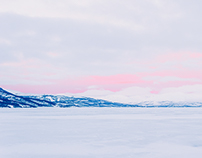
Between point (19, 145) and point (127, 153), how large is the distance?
7.71m

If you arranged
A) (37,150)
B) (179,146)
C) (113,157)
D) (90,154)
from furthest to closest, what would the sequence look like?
(179,146) < (37,150) < (90,154) < (113,157)

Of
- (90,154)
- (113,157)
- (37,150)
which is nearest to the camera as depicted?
(113,157)

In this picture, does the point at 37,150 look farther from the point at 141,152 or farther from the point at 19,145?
the point at 141,152

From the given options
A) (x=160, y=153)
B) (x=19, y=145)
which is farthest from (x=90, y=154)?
(x=19, y=145)

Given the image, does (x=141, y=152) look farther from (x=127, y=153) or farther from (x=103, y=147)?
(x=103, y=147)

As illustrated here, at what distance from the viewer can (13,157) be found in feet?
46.4

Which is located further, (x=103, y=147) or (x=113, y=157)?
(x=103, y=147)

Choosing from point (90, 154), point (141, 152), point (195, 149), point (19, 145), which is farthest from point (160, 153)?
point (19, 145)

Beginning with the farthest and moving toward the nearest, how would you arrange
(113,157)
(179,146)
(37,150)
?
(179,146) → (37,150) → (113,157)

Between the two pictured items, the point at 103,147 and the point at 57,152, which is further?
the point at 103,147

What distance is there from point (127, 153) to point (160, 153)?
77.7 inches

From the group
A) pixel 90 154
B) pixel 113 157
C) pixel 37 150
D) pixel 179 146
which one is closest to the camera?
pixel 113 157

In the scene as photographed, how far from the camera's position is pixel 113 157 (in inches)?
554

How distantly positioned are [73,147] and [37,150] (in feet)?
7.74
